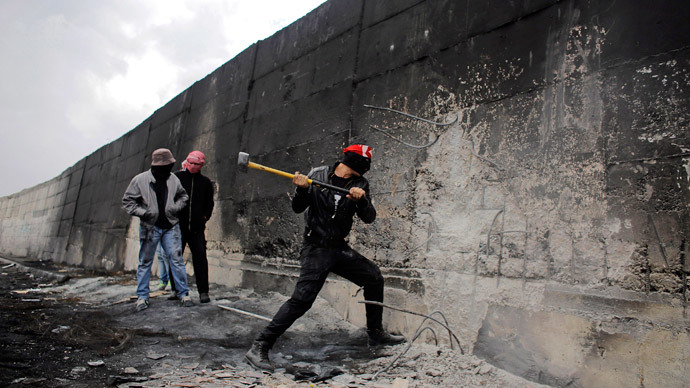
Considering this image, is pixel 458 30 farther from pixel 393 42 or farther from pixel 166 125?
pixel 166 125

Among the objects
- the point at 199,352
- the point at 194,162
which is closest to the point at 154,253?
the point at 194,162

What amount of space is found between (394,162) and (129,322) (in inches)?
109

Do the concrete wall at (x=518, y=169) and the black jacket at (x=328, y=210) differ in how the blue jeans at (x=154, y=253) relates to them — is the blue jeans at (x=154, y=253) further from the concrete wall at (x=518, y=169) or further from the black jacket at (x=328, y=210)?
the black jacket at (x=328, y=210)

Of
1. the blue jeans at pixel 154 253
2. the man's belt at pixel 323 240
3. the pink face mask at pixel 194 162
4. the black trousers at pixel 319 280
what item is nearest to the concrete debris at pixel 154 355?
the black trousers at pixel 319 280

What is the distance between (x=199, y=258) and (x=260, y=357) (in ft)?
7.04

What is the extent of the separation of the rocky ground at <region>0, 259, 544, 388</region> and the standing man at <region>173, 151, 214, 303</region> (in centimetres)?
33

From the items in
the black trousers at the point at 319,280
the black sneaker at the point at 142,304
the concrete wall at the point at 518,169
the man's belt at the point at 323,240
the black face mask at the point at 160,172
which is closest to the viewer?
the concrete wall at the point at 518,169

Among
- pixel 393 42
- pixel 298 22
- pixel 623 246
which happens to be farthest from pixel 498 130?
pixel 298 22

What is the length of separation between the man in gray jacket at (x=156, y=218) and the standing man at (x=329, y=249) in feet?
6.09

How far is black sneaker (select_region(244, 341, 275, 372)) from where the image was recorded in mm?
2744

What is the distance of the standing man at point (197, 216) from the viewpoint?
462cm

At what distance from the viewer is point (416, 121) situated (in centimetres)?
364

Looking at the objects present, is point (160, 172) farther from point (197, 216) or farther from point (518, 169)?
point (518, 169)

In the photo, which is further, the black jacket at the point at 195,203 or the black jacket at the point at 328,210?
the black jacket at the point at 195,203
